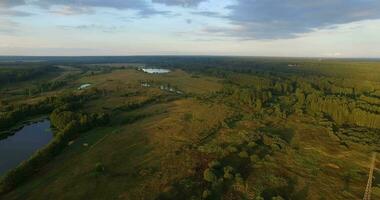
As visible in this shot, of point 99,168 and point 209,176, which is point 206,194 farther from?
point 99,168

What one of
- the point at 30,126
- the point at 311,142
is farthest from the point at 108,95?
the point at 311,142

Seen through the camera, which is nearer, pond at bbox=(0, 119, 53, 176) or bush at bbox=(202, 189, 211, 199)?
bush at bbox=(202, 189, 211, 199)

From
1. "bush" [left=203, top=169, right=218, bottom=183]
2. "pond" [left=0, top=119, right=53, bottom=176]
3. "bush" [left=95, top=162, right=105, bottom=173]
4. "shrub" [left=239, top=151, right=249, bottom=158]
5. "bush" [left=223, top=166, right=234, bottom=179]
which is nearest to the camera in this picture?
"bush" [left=203, top=169, right=218, bottom=183]

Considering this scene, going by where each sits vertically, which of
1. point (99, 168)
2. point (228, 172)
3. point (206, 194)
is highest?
point (99, 168)

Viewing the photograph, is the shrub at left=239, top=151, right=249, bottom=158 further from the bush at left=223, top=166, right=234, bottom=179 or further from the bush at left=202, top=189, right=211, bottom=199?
the bush at left=202, top=189, right=211, bottom=199

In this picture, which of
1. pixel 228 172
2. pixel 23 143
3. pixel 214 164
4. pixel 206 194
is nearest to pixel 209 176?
pixel 228 172

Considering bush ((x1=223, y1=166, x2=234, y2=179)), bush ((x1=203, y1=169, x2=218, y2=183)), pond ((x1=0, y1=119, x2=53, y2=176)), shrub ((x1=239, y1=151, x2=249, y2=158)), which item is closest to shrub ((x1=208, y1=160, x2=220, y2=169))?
bush ((x1=223, y1=166, x2=234, y2=179))

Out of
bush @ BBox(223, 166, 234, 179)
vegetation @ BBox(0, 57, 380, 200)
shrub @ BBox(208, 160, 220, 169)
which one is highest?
shrub @ BBox(208, 160, 220, 169)

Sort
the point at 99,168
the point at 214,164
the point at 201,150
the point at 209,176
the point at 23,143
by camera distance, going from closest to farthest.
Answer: the point at 209,176 → the point at 99,168 → the point at 214,164 → the point at 201,150 → the point at 23,143

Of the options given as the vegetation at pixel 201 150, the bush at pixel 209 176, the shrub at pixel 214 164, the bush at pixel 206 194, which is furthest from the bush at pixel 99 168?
the bush at pixel 206 194
